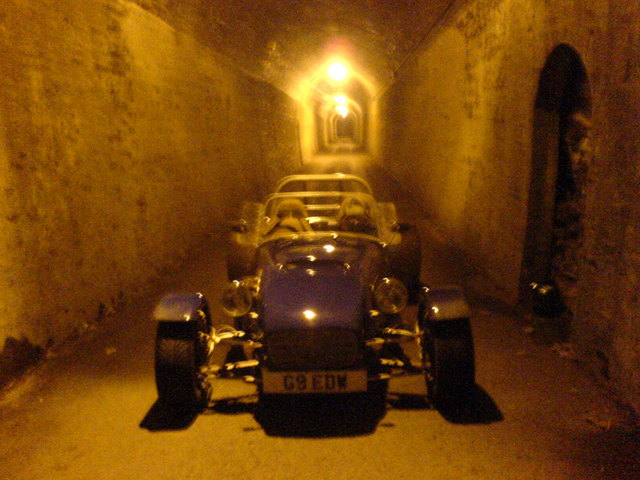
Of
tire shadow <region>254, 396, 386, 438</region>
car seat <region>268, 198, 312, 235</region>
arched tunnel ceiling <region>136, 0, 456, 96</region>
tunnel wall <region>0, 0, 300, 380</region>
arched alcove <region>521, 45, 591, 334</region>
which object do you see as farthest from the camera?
arched tunnel ceiling <region>136, 0, 456, 96</region>

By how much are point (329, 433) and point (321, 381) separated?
1.32ft

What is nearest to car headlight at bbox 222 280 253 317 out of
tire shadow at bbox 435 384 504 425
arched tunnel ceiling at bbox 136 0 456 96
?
tire shadow at bbox 435 384 504 425

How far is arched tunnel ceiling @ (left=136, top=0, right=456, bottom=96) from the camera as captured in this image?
416 inches

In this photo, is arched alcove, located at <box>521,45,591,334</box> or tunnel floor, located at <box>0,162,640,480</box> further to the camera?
arched alcove, located at <box>521,45,591,334</box>

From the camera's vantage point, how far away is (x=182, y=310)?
13.4 feet

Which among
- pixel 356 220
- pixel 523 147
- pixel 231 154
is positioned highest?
pixel 523 147

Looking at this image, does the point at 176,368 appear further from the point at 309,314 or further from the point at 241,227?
the point at 241,227

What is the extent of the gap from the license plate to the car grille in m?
0.06

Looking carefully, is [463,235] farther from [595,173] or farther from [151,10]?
[151,10]

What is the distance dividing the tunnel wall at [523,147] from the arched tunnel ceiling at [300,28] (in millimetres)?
881

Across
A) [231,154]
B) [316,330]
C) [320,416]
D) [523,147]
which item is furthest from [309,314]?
[231,154]

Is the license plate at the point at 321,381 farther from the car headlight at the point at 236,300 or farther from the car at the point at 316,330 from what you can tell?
the car headlight at the point at 236,300

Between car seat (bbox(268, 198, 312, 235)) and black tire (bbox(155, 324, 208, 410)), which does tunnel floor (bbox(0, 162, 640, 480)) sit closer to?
black tire (bbox(155, 324, 208, 410))

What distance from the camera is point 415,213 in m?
12.5
